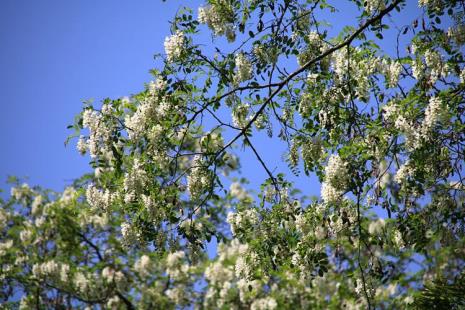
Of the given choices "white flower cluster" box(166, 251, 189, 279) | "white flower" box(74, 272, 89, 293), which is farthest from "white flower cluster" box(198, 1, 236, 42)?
"white flower" box(74, 272, 89, 293)

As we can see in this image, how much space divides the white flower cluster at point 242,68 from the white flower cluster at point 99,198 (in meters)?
1.79

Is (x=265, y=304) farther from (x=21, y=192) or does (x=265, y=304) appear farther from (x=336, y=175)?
(x=21, y=192)

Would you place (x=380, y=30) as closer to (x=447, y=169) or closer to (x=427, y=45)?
(x=427, y=45)

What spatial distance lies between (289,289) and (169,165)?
225 inches

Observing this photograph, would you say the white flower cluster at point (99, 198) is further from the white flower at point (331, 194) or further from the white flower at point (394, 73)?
the white flower at point (394, 73)

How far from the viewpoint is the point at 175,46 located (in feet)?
17.4

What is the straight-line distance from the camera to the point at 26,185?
13.3 meters

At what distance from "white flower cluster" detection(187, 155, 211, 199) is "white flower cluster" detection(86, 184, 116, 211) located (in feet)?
2.60

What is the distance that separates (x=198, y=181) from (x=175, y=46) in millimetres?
1446

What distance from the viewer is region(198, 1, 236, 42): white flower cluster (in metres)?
5.37

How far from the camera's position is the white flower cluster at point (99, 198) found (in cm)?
512

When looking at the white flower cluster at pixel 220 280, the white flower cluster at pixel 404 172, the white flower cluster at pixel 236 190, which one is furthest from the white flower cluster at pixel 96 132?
the white flower cluster at pixel 220 280

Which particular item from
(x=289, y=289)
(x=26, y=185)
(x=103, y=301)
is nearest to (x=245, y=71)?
(x=289, y=289)

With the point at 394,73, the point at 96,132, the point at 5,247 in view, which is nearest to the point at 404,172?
the point at 394,73
